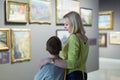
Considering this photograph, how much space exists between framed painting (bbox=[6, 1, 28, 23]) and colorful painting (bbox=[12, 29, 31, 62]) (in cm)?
22

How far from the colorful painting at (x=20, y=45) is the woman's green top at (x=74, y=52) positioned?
7.23 feet

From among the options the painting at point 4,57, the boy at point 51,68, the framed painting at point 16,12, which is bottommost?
the painting at point 4,57

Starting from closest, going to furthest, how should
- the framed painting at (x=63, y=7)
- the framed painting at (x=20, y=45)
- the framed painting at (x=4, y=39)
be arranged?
the framed painting at (x=4, y=39) → the framed painting at (x=20, y=45) → the framed painting at (x=63, y=7)

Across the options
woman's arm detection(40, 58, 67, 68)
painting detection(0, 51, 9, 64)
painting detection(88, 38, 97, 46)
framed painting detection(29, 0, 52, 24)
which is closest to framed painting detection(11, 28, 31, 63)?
painting detection(0, 51, 9, 64)

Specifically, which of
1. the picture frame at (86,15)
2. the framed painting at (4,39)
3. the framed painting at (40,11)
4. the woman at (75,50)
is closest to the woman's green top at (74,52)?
the woman at (75,50)

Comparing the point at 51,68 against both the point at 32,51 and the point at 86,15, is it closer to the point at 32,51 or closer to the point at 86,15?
the point at 32,51

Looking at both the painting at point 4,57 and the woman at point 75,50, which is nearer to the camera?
the woman at point 75,50

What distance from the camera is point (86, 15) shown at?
6488mm

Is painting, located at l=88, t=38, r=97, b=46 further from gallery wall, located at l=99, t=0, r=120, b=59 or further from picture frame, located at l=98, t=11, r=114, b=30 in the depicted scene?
picture frame, located at l=98, t=11, r=114, b=30

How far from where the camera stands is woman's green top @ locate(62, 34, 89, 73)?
2.19 m

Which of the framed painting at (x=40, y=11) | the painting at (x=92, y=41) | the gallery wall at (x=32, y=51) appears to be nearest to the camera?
the gallery wall at (x=32, y=51)

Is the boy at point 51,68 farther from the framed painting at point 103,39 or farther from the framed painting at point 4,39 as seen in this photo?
the framed painting at point 103,39

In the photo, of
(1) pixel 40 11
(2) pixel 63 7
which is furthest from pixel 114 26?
(1) pixel 40 11

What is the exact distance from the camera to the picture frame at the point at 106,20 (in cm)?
1006
